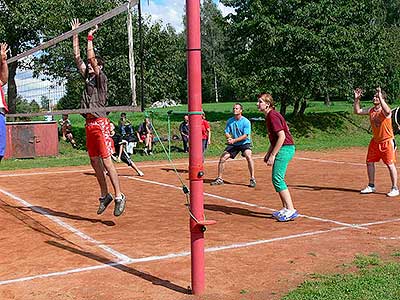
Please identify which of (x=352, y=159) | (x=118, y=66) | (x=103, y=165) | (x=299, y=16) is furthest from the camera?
(x=299, y=16)

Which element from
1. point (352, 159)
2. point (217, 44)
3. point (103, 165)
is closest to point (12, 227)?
point (103, 165)

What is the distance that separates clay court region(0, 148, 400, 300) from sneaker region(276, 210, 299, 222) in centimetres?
10

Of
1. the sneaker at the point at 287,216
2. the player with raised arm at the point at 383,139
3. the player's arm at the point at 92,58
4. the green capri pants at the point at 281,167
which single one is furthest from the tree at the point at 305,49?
the player's arm at the point at 92,58

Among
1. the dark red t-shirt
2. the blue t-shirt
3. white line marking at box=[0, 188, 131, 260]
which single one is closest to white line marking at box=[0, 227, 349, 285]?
white line marking at box=[0, 188, 131, 260]

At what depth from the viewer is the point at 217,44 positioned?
2968 inches

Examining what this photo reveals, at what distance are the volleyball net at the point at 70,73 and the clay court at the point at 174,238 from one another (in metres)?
1.78

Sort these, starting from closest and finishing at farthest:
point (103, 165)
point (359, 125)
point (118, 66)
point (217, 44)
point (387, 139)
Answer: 1. point (103, 165)
2. point (387, 139)
3. point (118, 66)
4. point (359, 125)
5. point (217, 44)

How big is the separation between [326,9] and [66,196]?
22.1 meters

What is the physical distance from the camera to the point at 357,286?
526 cm

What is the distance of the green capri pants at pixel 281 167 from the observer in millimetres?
8789

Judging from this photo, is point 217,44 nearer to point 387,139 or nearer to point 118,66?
point 118,66

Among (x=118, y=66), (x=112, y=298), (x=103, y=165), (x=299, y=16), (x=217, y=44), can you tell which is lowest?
(x=112, y=298)

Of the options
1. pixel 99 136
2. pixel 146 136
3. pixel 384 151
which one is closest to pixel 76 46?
pixel 99 136

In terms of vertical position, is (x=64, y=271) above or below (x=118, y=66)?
below
